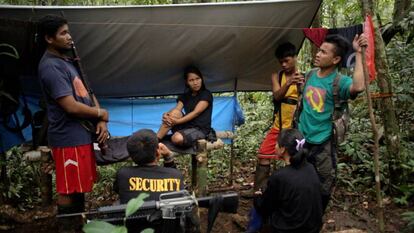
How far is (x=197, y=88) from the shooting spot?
4445mm

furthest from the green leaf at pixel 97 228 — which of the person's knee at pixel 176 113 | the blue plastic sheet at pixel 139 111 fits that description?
the blue plastic sheet at pixel 139 111

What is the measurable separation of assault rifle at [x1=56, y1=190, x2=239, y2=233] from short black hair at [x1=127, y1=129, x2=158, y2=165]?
495 mm

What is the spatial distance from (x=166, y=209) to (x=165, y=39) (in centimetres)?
261

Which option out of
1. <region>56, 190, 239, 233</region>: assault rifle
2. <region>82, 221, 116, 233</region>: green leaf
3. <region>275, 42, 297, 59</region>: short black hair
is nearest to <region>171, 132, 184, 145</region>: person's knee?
<region>275, 42, 297, 59</region>: short black hair

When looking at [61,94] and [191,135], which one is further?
[191,135]

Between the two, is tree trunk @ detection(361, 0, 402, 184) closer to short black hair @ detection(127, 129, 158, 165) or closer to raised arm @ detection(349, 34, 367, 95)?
raised arm @ detection(349, 34, 367, 95)

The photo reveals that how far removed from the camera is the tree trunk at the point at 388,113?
3.80 m

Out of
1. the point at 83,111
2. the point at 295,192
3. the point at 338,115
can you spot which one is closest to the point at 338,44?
the point at 338,115

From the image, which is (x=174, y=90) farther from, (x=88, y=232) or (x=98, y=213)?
(x=88, y=232)

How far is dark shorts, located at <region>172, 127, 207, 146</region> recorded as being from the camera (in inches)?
163

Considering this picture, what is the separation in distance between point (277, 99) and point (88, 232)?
288cm

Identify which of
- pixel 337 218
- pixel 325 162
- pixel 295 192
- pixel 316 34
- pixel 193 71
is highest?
pixel 316 34

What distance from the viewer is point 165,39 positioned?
422 cm

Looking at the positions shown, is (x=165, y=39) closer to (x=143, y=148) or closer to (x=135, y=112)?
(x=135, y=112)
